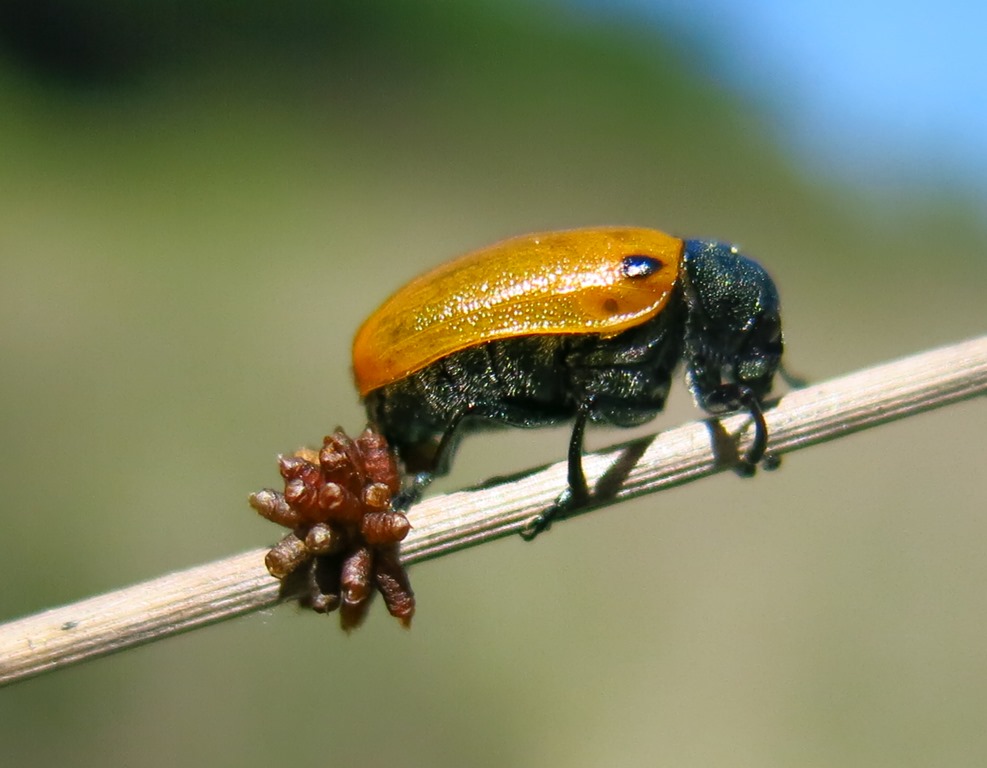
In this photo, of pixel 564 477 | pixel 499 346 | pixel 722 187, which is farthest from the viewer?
pixel 722 187

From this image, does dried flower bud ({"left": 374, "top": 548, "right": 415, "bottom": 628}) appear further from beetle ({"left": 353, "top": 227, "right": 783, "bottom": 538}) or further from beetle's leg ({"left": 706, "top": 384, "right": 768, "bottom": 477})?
beetle's leg ({"left": 706, "top": 384, "right": 768, "bottom": 477})

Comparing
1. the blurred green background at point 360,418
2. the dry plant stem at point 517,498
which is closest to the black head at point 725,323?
the dry plant stem at point 517,498

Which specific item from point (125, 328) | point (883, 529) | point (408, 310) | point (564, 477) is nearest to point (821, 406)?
point (564, 477)

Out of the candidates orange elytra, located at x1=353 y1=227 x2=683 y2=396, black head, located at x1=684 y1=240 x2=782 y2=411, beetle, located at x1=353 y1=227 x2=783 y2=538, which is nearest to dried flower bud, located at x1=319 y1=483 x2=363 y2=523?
beetle, located at x1=353 y1=227 x2=783 y2=538

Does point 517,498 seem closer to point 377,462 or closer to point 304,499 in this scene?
point 377,462

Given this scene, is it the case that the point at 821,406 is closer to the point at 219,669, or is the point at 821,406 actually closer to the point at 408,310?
the point at 408,310

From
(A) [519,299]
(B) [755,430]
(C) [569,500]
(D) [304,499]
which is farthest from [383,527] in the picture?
(B) [755,430]
